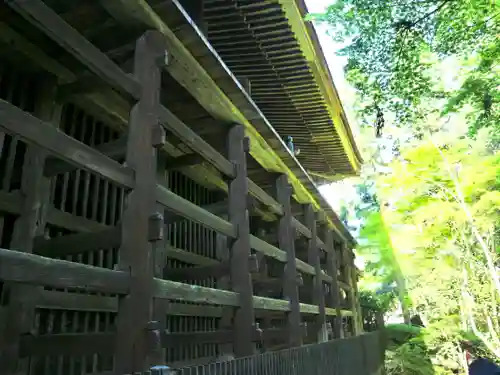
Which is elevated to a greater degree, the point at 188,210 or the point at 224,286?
the point at 188,210

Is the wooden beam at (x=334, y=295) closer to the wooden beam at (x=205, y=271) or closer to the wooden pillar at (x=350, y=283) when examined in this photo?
the wooden pillar at (x=350, y=283)

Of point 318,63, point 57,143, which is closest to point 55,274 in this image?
point 57,143

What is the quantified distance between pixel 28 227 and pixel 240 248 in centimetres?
204

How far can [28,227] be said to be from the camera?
375 cm

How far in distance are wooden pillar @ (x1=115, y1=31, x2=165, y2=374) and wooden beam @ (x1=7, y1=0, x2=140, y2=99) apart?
0.17m

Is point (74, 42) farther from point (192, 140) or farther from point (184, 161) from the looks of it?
point (184, 161)

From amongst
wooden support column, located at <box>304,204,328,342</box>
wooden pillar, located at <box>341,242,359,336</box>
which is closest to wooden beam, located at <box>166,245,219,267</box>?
wooden support column, located at <box>304,204,328,342</box>

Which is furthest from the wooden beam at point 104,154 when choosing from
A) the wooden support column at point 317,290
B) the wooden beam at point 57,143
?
the wooden support column at point 317,290

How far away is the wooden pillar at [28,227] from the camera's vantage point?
3.42 metres

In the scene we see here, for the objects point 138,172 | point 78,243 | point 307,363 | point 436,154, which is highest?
point 436,154

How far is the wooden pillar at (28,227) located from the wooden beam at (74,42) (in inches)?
37.6

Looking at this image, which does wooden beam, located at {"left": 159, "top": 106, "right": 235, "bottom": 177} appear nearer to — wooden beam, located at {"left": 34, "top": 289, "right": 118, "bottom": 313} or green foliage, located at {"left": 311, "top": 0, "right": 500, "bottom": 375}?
wooden beam, located at {"left": 34, "top": 289, "right": 118, "bottom": 313}

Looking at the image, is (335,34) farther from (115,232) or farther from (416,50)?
(115,232)

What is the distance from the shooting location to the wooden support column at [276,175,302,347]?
6.12 metres
